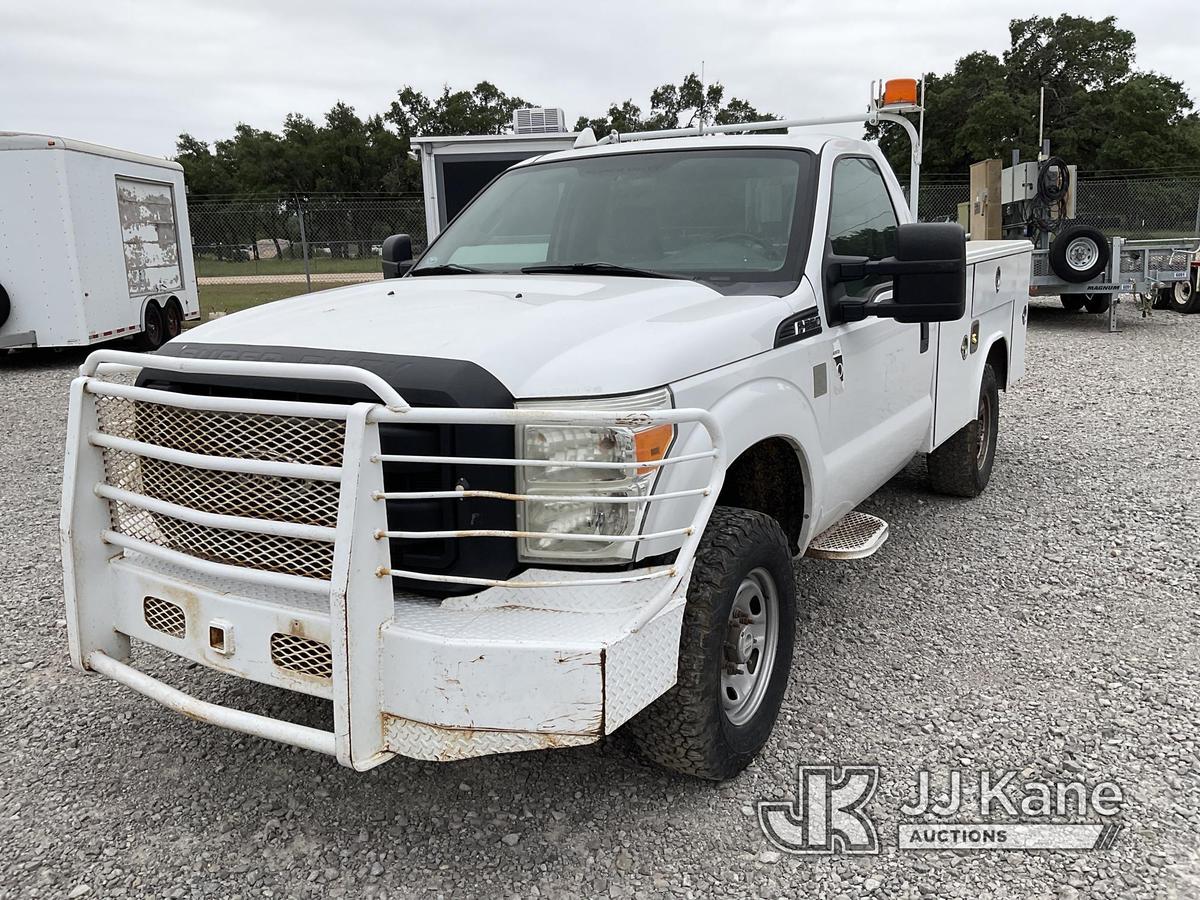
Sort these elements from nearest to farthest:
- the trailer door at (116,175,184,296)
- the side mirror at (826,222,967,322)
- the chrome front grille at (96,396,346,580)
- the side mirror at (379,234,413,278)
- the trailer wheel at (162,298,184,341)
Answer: the chrome front grille at (96,396,346,580) → the side mirror at (826,222,967,322) → the side mirror at (379,234,413,278) → the trailer door at (116,175,184,296) → the trailer wheel at (162,298,184,341)

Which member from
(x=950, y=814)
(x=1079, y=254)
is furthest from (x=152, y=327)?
(x=950, y=814)

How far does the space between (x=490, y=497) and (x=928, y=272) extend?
1850 millimetres

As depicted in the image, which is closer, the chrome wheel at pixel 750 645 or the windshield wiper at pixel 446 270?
the chrome wheel at pixel 750 645

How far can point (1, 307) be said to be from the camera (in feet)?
39.4

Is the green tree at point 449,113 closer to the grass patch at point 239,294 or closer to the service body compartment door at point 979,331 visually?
the grass patch at point 239,294

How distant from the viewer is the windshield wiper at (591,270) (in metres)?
3.66

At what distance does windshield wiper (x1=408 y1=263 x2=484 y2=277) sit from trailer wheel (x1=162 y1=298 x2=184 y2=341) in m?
11.9

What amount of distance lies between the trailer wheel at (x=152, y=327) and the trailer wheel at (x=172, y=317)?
0.33 ft

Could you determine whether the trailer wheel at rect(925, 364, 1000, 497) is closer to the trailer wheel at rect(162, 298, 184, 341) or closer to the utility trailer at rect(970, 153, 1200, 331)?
the utility trailer at rect(970, 153, 1200, 331)

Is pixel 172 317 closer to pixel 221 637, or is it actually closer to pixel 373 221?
pixel 373 221

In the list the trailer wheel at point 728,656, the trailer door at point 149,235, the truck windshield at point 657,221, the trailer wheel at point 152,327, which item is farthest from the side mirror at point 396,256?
the trailer wheel at point 152,327

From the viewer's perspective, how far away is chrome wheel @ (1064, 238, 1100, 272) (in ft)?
45.2

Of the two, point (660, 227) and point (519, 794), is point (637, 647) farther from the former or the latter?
point (660, 227)

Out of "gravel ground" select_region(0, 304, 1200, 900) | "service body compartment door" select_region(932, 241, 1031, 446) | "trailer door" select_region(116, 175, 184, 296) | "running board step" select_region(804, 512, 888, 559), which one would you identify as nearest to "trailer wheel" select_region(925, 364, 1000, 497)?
"service body compartment door" select_region(932, 241, 1031, 446)
